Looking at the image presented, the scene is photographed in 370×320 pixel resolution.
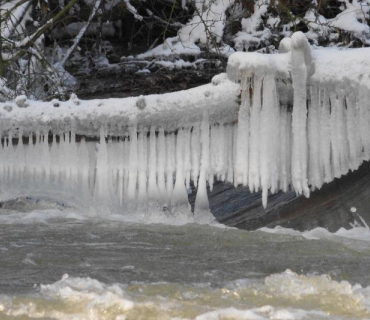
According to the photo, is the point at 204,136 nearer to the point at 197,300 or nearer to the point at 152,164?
the point at 152,164

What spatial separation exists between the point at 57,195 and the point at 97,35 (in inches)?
179

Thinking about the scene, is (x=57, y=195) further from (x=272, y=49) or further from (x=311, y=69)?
(x=272, y=49)

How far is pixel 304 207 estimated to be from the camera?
533 centimetres

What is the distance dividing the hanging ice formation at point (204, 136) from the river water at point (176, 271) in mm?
259

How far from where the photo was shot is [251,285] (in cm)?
329

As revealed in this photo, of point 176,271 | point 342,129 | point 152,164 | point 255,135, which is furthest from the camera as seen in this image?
point 152,164

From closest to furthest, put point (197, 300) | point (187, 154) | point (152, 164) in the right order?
point (197, 300) → point (187, 154) → point (152, 164)

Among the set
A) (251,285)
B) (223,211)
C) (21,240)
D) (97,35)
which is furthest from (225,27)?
(251,285)

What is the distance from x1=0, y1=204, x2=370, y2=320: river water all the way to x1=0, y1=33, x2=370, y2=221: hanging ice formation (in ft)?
0.85

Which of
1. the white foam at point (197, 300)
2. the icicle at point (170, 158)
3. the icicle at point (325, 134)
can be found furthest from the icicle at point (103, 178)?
the white foam at point (197, 300)

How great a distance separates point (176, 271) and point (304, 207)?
1908 mm

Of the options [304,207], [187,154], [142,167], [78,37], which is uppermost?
[78,37]

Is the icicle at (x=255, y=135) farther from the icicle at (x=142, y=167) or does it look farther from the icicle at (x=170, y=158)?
the icicle at (x=142, y=167)

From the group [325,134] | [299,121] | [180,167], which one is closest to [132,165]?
[180,167]
